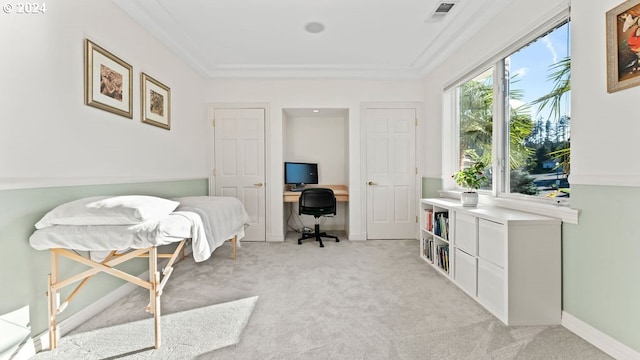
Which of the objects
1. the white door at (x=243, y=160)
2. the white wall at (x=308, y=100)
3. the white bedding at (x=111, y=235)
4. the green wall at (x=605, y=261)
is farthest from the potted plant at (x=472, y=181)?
the white door at (x=243, y=160)

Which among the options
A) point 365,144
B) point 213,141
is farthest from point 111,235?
point 365,144

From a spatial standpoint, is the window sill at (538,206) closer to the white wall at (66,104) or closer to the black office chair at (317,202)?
the black office chair at (317,202)

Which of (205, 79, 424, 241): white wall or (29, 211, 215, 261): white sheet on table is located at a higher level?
(205, 79, 424, 241): white wall

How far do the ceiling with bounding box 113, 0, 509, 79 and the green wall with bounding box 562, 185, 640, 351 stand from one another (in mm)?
1866

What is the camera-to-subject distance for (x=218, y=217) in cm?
235

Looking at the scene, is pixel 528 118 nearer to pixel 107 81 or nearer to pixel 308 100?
pixel 308 100

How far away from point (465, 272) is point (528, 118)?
1447 mm

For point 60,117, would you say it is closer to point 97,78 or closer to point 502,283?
point 97,78

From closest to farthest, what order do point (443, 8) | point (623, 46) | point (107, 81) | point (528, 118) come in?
point (623, 46) → point (107, 81) → point (528, 118) → point (443, 8)

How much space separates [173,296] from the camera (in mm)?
2326

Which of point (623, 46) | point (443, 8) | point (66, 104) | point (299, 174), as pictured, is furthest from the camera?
point (299, 174)

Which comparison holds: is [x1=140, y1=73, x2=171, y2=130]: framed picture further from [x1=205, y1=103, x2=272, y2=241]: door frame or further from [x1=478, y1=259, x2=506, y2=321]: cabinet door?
[x1=478, y1=259, x2=506, y2=321]: cabinet door

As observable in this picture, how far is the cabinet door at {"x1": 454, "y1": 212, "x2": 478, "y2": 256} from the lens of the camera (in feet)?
7.50

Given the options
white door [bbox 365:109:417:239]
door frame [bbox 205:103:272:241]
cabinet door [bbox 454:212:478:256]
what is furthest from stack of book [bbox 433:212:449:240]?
door frame [bbox 205:103:272:241]
